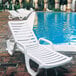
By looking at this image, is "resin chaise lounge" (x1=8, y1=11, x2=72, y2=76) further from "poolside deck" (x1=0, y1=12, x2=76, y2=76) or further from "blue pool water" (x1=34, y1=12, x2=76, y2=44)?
"blue pool water" (x1=34, y1=12, x2=76, y2=44)

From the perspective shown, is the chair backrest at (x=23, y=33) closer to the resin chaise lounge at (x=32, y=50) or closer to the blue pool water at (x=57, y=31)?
the resin chaise lounge at (x=32, y=50)

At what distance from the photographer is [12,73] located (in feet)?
13.3

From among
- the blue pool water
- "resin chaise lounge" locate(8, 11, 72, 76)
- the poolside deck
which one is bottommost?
the blue pool water

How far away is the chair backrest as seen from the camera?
5.32 meters

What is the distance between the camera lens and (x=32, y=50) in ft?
15.6

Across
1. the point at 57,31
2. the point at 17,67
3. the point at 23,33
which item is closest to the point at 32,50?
the point at 17,67

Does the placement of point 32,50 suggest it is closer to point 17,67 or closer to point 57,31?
point 17,67

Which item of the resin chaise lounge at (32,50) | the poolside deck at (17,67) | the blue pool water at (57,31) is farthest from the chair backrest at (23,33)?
the blue pool water at (57,31)

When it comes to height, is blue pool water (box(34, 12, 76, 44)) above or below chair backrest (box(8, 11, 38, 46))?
below

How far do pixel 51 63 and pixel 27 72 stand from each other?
0.71 meters

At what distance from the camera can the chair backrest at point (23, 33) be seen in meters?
5.32

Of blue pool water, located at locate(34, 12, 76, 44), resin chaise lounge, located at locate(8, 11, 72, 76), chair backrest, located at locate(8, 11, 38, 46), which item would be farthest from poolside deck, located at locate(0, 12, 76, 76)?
blue pool water, located at locate(34, 12, 76, 44)

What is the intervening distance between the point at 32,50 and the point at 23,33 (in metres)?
1.00

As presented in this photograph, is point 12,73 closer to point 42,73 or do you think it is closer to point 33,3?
point 42,73
